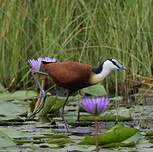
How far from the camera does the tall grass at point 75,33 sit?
5.96 meters

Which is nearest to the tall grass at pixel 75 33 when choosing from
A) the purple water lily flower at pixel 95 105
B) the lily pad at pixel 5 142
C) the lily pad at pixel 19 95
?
the lily pad at pixel 19 95

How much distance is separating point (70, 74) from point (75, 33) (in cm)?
191

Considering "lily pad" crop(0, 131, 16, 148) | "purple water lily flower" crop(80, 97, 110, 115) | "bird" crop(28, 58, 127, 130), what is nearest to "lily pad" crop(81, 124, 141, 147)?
"lily pad" crop(0, 131, 16, 148)

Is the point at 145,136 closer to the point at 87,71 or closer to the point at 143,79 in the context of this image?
the point at 87,71

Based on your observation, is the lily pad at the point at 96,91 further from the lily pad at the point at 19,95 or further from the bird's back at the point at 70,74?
the bird's back at the point at 70,74

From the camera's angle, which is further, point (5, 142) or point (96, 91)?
point (96, 91)

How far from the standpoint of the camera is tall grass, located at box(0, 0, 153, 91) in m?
5.96

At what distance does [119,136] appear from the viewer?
331cm

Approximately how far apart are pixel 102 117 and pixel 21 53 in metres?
2.36

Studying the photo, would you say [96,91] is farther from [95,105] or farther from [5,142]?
[95,105]

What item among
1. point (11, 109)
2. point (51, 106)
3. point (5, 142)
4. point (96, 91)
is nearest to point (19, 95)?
point (96, 91)

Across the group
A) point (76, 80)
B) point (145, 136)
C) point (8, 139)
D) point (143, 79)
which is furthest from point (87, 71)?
point (143, 79)

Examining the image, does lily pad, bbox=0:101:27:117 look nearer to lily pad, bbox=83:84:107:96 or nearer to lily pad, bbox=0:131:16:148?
lily pad, bbox=83:84:107:96

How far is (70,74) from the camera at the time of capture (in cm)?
430
